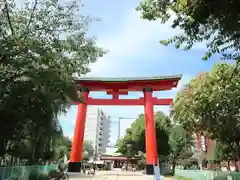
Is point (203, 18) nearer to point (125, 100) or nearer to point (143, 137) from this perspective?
point (125, 100)

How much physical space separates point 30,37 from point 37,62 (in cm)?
105

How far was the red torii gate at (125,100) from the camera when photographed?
2925 cm

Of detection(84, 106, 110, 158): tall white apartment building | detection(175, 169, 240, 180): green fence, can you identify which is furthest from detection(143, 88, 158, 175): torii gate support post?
detection(84, 106, 110, 158): tall white apartment building

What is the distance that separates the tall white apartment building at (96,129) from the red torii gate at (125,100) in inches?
2634

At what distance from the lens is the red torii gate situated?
29.2 metres

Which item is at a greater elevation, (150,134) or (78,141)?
(150,134)

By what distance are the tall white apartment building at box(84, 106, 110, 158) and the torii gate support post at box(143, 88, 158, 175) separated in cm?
6824

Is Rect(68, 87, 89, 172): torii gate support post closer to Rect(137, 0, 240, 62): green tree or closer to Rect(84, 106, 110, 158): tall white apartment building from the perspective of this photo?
Rect(137, 0, 240, 62): green tree

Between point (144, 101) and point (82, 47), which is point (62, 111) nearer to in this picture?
point (82, 47)

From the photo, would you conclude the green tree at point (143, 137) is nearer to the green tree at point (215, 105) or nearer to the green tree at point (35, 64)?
the green tree at point (215, 105)

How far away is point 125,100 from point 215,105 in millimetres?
17293

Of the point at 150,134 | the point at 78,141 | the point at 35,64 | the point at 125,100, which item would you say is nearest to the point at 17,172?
the point at 35,64

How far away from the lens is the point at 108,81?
30359mm

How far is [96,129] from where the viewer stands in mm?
101188
